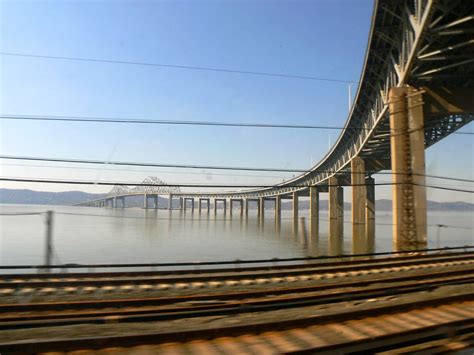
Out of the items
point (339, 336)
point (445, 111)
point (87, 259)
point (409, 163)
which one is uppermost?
point (445, 111)

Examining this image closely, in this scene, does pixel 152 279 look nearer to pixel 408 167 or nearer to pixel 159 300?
pixel 159 300

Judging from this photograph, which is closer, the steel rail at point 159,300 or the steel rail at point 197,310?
the steel rail at point 197,310

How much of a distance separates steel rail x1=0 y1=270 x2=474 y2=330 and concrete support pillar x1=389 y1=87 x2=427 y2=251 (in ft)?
44.5

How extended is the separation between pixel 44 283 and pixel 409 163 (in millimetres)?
23131

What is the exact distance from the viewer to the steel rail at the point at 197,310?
6.55 meters

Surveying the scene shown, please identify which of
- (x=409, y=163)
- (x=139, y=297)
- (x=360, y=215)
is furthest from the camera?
(x=360, y=215)

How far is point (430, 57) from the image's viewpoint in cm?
2214

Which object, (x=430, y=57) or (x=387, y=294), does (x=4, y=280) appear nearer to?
(x=387, y=294)

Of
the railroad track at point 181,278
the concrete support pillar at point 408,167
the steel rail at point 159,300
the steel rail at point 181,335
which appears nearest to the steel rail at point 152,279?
the railroad track at point 181,278

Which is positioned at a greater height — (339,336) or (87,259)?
(339,336)

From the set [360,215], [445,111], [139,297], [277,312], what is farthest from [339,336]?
[360,215]

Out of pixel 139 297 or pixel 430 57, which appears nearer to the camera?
pixel 139 297

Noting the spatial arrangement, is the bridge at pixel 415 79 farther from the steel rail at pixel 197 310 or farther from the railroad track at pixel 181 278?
the steel rail at pixel 197 310

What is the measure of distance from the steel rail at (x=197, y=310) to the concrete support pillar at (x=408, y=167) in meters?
13.6
